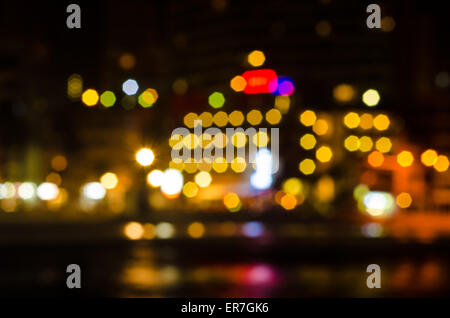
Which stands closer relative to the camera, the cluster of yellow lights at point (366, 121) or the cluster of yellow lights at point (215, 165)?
the cluster of yellow lights at point (215, 165)

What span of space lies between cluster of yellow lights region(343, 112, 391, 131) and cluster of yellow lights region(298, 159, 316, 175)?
12.1 feet

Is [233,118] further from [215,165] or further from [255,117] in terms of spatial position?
[215,165]

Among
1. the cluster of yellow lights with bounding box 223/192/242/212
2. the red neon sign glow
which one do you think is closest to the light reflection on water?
the red neon sign glow

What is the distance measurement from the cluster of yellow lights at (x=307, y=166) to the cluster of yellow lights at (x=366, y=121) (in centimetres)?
368

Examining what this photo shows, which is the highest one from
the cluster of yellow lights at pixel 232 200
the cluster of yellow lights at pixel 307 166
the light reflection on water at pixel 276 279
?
the cluster of yellow lights at pixel 307 166

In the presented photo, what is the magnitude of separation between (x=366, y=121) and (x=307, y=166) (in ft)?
17.2

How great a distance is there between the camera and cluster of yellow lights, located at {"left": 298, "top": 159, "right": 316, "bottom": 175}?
132 ft

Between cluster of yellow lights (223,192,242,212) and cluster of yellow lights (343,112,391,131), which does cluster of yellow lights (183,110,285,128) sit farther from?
cluster of yellow lights (343,112,391,131)

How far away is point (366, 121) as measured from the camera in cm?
4400

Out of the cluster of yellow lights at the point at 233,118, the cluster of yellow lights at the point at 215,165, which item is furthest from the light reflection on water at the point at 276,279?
the cluster of yellow lights at the point at 215,165

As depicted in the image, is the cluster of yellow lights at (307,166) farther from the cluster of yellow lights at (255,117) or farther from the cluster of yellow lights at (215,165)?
the cluster of yellow lights at (255,117)

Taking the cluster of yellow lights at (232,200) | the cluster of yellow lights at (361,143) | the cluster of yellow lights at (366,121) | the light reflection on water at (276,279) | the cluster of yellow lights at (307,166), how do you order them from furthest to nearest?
the cluster of yellow lights at (361,143) → the cluster of yellow lights at (366,121) → the cluster of yellow lights at (307,166) → the cluster of yellow lights at (232,200) → the light reflection on water at (276,279)

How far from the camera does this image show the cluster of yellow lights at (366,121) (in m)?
41.8
